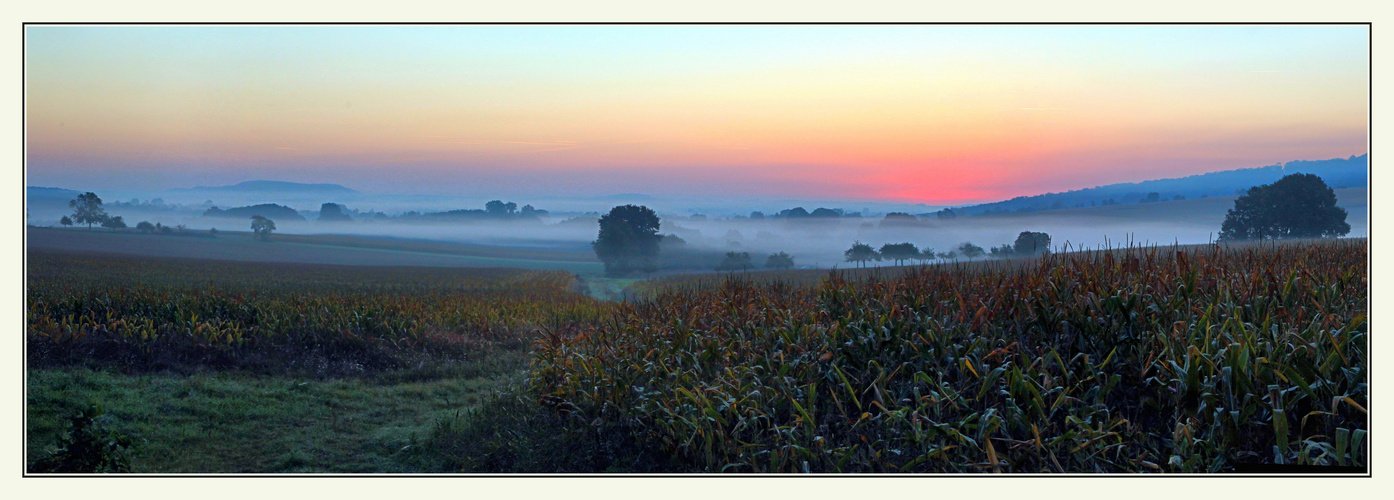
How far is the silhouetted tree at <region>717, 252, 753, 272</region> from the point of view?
752cm

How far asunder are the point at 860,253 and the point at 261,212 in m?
5.57

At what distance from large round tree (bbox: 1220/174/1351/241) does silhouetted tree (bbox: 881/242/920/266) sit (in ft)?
7.70

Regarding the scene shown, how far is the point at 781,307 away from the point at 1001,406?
2638mm

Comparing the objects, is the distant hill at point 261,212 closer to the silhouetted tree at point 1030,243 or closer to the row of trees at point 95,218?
the row of trees at point 95,218

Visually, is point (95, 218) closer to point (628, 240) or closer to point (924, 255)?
point (628, 240)

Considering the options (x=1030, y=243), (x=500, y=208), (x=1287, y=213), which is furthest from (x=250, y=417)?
(x=1287, y=213)

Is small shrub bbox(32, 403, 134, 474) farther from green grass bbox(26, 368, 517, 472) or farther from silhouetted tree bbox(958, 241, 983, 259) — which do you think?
silhouetted tree bbox(958, 241, 983, 259)

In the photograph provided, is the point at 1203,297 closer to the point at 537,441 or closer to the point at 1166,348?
the point at 1166,348

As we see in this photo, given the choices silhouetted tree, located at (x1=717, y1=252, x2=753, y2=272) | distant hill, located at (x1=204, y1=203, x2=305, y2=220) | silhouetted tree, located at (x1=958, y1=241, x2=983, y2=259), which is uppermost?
distant hill, located at (x1=204, y1=203, x2=305, y2=220)

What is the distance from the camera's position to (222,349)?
24.5ft

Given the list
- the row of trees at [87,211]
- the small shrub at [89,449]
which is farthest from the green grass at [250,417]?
the row of trees at [87,211]

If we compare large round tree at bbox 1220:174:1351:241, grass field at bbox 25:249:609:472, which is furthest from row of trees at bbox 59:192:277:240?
large round tree at bbox 1220:174:1351:241

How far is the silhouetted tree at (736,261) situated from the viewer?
752 centimetres

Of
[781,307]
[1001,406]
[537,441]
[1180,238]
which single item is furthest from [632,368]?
[1180,238]
